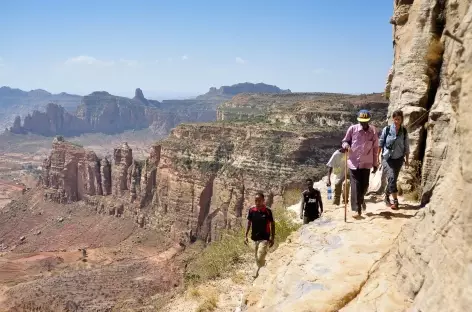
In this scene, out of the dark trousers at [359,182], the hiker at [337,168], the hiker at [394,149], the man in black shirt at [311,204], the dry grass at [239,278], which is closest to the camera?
the hiker at [394,149]

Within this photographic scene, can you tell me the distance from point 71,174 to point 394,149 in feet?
206

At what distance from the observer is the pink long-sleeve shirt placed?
28.7ft

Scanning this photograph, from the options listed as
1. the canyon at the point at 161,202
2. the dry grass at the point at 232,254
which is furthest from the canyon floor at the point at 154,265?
the dry grass at the point at 232,254

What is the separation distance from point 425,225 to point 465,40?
238cm

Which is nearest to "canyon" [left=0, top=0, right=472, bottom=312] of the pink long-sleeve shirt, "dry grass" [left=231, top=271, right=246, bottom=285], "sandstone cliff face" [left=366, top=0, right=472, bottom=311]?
"sandstone cliff face" [left=366, top=0, right=472, bottom=311]

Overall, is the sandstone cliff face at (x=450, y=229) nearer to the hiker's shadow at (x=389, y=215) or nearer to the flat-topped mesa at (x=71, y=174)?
the hiker's shadow at (x=389, y=215)

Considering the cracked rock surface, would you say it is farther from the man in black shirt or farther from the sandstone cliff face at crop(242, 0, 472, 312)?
the man in black shirt

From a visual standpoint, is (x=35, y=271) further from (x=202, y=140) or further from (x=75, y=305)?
(x=202, y=140)

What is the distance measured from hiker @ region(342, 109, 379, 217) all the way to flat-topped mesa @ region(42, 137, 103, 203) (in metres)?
57.8

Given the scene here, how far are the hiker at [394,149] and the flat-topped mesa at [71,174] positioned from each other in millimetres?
58157

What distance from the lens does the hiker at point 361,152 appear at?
8742 millimetres

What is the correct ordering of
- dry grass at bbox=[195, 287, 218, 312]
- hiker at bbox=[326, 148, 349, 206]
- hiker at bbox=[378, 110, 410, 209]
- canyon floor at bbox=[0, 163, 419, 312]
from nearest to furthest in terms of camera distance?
canyon floor at bbox=[0, 163, 419, 312], hiker at bbox=[378, 110, 410, 209], hiker at bbox=[326, 148, 349, 206], dry grass at bbox=[195, 287, 218, 312]

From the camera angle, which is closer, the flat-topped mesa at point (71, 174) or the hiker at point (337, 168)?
the hiker at point (337, 168)

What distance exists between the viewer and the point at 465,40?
15.6ft
